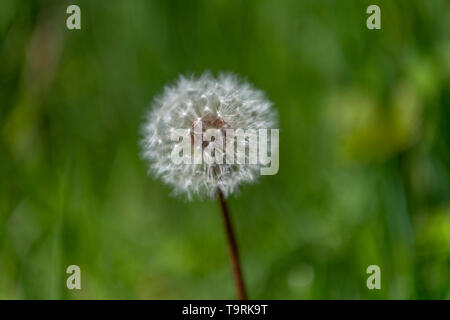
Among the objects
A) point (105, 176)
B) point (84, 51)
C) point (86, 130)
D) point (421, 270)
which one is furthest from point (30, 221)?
point (421, 270)

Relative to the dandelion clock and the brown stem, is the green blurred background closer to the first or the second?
the brown stem

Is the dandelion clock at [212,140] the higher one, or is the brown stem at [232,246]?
the dandelion clock at [212,140]

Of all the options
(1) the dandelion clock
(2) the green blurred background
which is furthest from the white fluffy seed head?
(2) the green blurred background

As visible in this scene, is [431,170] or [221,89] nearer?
[221,89]

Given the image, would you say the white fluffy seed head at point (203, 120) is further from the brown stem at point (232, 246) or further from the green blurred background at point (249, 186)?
the green blurred background at point (249, 186)

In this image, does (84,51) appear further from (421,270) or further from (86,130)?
(421,270)

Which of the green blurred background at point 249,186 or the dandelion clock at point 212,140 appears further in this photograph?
the green blurred background at point 249,186

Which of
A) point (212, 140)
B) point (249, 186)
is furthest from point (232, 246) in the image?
point (249, 186)

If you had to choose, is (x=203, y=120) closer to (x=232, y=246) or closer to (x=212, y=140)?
(x=212, y=140)

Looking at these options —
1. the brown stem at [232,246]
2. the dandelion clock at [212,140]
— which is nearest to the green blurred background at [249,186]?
the brown stem at [232,246]
